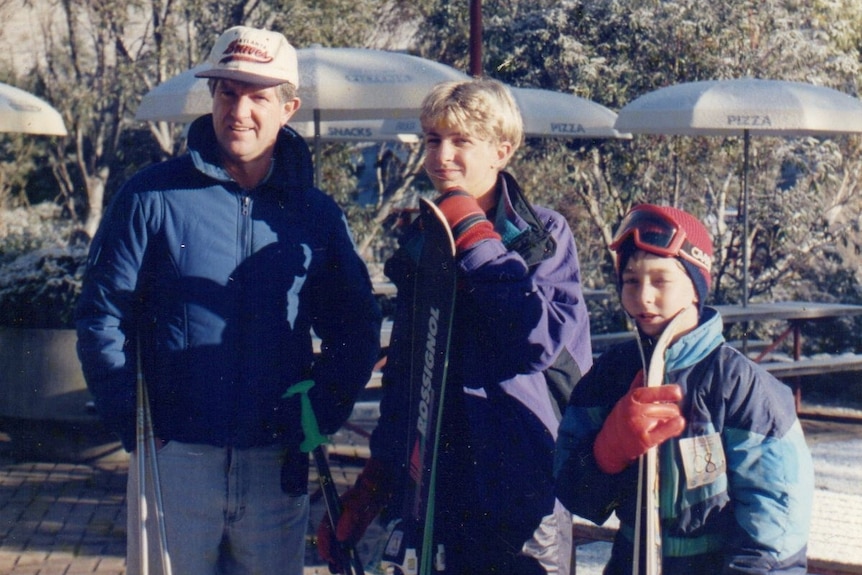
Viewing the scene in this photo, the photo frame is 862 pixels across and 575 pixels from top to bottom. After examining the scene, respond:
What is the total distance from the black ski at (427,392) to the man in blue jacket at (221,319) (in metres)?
0.38

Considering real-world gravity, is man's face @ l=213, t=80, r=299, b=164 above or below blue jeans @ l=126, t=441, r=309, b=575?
above

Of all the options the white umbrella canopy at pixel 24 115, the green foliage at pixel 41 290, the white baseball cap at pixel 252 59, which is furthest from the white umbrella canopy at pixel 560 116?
the white baseball cap at pixel 252 59

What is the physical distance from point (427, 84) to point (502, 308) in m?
4.33

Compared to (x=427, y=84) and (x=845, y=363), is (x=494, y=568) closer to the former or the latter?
(x=427, y=84)

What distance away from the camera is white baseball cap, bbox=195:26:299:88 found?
2814 millimetres

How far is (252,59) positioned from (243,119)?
0.15 meters

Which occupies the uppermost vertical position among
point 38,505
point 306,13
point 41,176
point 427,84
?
point 306,13

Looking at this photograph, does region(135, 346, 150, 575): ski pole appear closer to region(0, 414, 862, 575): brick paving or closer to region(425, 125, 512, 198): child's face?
region(425, 125, 512, 198): child's face

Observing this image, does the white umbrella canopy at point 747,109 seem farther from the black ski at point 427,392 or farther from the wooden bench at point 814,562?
the black ski at point 427,392

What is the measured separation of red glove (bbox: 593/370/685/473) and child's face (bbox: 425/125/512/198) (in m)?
0.64

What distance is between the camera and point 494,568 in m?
2.56

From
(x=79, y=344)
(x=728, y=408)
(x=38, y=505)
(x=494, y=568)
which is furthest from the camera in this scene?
(x=38, y=505)

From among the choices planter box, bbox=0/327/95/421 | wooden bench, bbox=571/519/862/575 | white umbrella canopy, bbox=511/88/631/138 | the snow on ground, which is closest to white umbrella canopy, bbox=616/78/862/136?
white umbrella canopy, bbox=511/88/631/138


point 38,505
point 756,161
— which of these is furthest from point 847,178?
point 38,505
